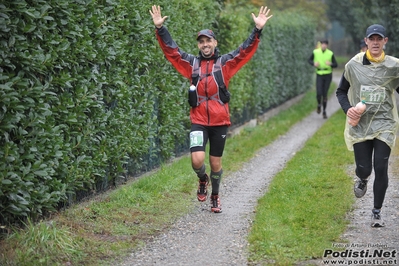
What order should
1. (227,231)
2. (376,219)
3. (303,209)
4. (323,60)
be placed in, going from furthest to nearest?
(323,60) < (303,209) < (376,219) < (227,231)

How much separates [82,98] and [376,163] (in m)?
3.08

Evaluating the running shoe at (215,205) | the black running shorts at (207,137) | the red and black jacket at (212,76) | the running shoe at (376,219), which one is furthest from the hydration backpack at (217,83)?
the running shoe at (376,219)

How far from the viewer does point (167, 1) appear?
1041 centimetres

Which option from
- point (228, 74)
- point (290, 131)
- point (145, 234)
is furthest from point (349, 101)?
point (290, 131)

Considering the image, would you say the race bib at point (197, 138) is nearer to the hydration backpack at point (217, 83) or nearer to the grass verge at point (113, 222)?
the hydration backpack at point (217, 83)

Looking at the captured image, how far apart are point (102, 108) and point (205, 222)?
168 cm

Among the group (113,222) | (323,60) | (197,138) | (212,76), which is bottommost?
(323,60)

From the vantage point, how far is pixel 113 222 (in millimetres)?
7406

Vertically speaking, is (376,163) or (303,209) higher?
(376,163)

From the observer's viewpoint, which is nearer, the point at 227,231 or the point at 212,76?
the point at 227,231

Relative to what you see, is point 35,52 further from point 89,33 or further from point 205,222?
point 205,222

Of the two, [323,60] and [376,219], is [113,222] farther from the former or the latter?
[323,60]

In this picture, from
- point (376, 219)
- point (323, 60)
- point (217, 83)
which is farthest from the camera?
point (323, 60)

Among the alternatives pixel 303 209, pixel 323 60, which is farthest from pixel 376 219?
pixel 323 60
